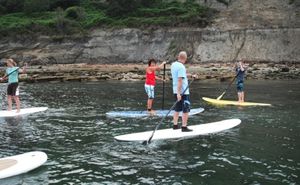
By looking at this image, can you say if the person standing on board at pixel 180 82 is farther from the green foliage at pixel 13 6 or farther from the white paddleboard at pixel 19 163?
the green foliage at pixel 13 6

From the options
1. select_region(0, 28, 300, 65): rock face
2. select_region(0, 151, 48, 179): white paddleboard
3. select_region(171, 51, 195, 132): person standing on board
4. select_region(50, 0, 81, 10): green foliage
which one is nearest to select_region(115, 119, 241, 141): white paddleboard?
select_region(171, 51, 195, 132): person standing on board

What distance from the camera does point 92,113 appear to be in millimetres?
21062

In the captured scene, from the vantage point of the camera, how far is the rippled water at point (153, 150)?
413 inches

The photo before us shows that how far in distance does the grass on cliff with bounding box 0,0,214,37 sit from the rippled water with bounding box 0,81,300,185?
174ft

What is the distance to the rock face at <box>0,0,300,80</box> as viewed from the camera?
221 feet

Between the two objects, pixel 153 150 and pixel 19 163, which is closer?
pixel 19 163

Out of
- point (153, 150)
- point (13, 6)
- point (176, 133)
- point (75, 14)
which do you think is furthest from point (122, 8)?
point (153, 150)

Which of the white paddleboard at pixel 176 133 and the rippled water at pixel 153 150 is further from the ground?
the white paddleboard at pixel 176 133

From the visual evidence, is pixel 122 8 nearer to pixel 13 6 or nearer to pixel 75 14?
pixel 75 14

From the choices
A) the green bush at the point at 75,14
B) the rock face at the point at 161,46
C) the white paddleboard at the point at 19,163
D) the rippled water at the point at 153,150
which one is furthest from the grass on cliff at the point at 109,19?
the white paddleboard at the point at 19,163

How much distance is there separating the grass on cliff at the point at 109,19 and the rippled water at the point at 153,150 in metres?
53.0

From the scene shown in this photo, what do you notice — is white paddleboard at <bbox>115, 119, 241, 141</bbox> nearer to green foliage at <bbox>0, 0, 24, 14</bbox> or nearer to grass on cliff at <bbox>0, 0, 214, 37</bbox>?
grass on cliff at <bbox>0, 0, 214, 37</bbox>

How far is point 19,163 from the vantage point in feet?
36.3

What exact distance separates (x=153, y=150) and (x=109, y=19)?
65.8 meters
